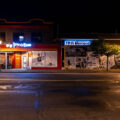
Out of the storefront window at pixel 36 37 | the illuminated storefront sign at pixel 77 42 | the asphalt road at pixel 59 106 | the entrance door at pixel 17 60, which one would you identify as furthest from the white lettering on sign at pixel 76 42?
the asphalt road at pixel 59 106

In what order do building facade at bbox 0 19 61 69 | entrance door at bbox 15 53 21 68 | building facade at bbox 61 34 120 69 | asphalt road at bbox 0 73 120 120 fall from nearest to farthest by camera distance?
asphalt road at bbox 0 73 120 120, building facade at bbox 61 34 120 69, building facade at bbox 0 19 61 69, entrance door at bbox 15 53 21 68

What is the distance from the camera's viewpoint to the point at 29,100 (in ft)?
30.0

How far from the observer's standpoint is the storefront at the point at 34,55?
30.0 metres

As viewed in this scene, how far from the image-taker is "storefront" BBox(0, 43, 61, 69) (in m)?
30.0

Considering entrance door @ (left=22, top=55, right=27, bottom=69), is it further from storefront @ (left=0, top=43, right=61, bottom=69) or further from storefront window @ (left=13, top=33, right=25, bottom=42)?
storefront window @ (left=13, top=33, right=25, bottom=42)

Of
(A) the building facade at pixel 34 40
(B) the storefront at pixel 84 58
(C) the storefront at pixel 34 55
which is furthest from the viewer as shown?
(B) the storefront at pixel 84 58

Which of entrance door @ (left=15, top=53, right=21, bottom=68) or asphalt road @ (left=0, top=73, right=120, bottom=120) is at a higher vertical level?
entrance door @ (left=15, top=53, right=21, bottom=68)

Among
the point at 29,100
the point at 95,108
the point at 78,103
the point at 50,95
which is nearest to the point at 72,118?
the point at 95,108

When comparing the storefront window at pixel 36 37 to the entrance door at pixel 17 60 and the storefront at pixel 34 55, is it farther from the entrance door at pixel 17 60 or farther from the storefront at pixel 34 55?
the entrance door at pixel 17 60

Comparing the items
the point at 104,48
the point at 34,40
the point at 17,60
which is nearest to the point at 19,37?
the point at 34,40

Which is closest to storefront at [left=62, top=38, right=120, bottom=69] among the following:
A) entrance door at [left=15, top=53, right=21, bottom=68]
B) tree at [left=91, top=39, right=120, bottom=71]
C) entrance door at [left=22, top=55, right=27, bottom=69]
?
tree at [left=91, top=39, right=120, bottom=71]

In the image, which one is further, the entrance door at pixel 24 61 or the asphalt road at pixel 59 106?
the entrance door at pixel 24 61

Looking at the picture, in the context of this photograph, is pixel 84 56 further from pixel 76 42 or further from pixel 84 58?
pixel 76 42

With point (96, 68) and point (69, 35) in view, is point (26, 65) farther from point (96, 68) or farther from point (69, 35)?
point (96, 68)
